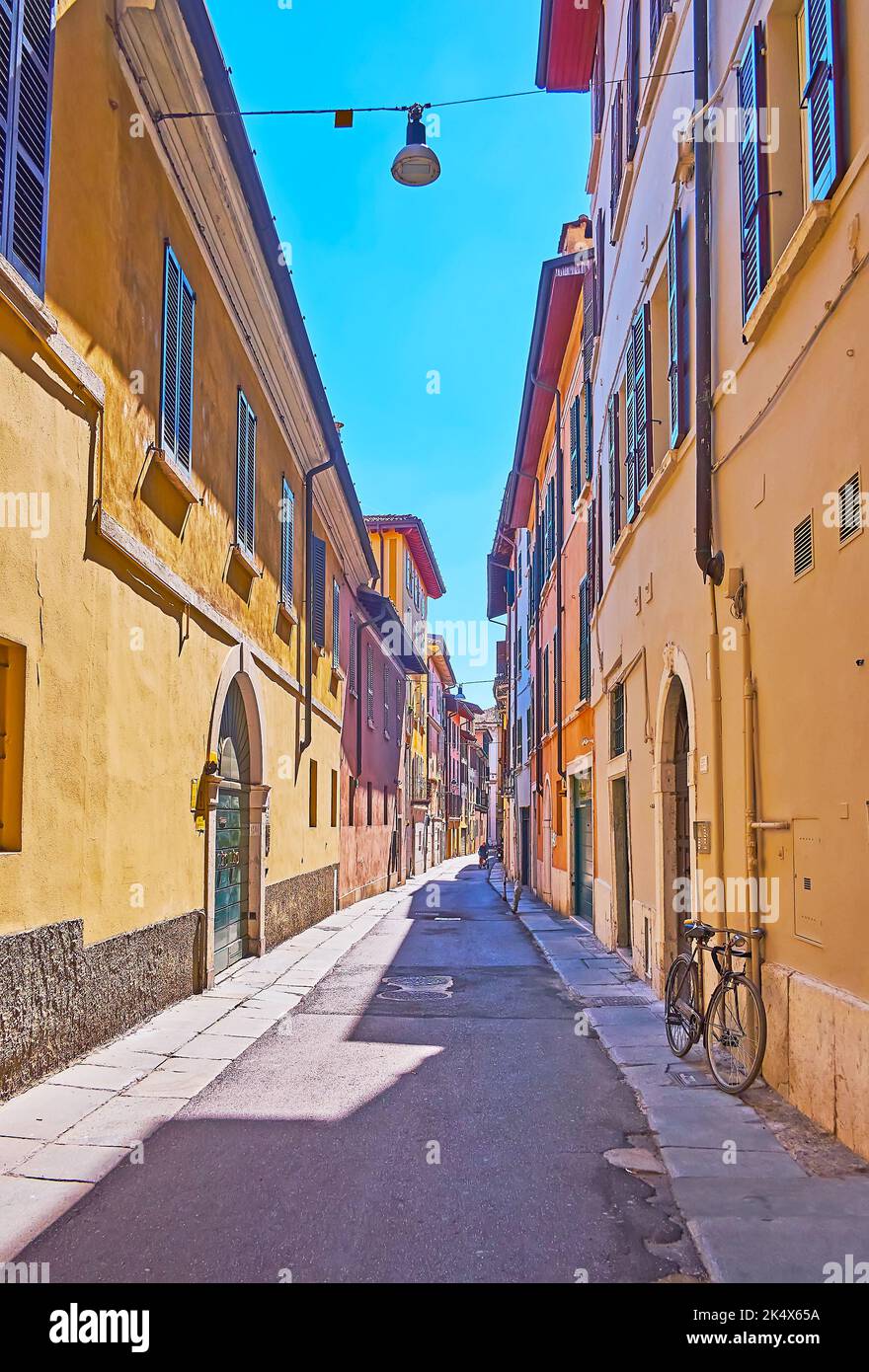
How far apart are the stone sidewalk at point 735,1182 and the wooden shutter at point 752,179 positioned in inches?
193

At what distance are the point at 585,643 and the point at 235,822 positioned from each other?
7854 millimetres

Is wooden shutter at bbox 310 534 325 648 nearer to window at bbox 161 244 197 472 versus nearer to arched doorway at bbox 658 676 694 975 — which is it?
window at bbox 161 244 197 472

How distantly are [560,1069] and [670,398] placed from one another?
5.91 meters

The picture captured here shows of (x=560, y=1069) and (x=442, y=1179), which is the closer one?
(x=442, y=1179)

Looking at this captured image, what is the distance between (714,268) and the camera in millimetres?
8102

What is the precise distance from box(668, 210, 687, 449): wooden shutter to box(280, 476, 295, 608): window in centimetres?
645

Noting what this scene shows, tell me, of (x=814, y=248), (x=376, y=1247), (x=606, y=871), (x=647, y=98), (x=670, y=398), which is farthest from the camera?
(x=606, y=871)

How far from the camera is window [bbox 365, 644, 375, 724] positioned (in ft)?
85.5

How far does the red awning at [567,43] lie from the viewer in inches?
624

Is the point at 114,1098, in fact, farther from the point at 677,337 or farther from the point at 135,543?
the point at 677,337

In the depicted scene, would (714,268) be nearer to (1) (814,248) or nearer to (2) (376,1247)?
(1) (814,248)

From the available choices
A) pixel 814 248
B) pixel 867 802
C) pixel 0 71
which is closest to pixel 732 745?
pixel 867 802

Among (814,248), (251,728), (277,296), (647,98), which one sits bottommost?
(251,728)

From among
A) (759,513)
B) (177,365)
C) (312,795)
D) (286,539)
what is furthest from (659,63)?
(312,795)
